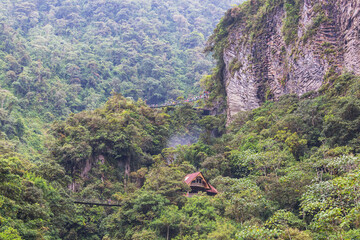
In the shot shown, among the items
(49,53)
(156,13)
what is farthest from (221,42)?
(156,13)

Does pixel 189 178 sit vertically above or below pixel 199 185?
above

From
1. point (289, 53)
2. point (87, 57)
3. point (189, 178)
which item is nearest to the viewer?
point (189, 178)

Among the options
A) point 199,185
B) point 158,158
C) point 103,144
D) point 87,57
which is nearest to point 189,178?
point 199,185

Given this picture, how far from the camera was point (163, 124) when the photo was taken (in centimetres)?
3209

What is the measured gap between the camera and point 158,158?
89.6 ft

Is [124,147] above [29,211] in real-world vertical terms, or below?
above

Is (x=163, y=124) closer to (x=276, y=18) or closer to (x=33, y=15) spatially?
(x=276, y=18)

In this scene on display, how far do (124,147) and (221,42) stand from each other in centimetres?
1637

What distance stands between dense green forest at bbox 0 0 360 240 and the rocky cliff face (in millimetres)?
1361

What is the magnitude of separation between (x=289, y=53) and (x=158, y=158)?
13.8m

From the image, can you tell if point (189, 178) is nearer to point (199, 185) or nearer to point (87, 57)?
point (199, 185)

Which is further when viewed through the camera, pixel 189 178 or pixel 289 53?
pixel 289 53

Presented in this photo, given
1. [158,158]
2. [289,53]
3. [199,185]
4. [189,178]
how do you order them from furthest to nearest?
[289,53] < [158,158] < [189,178] < [199,185]

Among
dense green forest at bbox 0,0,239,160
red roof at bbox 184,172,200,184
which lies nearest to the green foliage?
dense green forest at bbox 0,0,239,160
